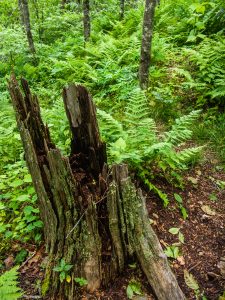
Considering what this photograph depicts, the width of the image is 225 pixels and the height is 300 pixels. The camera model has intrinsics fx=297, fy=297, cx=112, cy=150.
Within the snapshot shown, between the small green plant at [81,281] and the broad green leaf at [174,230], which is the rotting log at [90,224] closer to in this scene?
the small green plant at [81,281]

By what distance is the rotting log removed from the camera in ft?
7.90

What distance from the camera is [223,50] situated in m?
6.24

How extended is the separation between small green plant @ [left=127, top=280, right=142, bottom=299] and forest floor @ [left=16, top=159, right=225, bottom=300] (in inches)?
1.1

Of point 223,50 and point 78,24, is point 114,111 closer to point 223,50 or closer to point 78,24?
point 223,50

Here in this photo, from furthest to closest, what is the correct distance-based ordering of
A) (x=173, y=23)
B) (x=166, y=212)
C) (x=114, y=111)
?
(x=173, y=23), (x=114, y=111), (x=166, y=212)

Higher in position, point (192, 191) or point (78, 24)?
point (78, 24)

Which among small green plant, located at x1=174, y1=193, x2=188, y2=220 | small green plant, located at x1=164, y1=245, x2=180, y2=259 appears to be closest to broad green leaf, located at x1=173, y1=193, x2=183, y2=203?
small green plant, located at x1=174, y1=193, x2=188, y2=220

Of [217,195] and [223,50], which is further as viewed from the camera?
[223,50]

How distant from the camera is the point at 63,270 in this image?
8.38ft

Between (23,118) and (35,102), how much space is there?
0.20 m

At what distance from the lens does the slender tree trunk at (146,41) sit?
5.78 metres

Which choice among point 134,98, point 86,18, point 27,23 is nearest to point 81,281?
point 134,98

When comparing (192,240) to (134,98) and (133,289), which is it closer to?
(133,289)

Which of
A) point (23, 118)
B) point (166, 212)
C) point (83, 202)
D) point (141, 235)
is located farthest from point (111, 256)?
point (23, 118)
